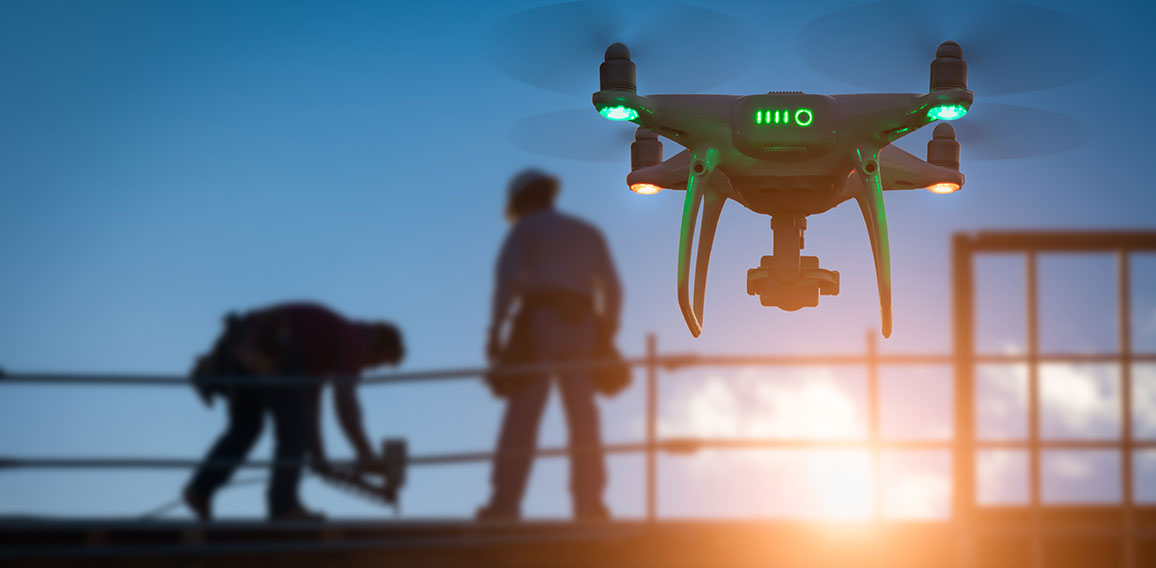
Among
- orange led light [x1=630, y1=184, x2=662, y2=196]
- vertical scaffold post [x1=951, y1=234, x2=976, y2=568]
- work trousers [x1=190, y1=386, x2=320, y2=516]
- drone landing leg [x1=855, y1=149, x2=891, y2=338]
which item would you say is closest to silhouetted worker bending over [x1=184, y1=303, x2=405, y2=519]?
work trousers [x1=190, y1=386, x2=320, y2=516]

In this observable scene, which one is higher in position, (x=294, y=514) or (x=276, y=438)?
(x=276, y=438)

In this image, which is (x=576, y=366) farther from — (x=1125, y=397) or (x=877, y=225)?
(x=877, y=225)

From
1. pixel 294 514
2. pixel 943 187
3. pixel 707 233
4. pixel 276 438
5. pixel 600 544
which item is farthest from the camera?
pixel 276 438

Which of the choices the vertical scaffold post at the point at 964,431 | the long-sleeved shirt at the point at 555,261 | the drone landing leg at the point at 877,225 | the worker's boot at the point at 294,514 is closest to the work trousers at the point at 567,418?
the long-sleeved shirt at the point at 555,261

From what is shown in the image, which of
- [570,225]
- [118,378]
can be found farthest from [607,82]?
[118,378]

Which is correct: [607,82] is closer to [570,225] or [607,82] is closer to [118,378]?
[570,225]

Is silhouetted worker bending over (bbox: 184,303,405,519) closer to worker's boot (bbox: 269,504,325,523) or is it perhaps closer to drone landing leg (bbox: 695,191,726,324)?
worker's boot (bbox: 269,504,325,523)

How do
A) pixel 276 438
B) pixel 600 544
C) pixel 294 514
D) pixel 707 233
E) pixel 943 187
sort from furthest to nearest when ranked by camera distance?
pixel 276 438 < pixel 294 514 < pixel 600 544 < pixel 943 187 < pixel 707 233

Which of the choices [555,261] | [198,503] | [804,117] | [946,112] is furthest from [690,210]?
[198,503]
